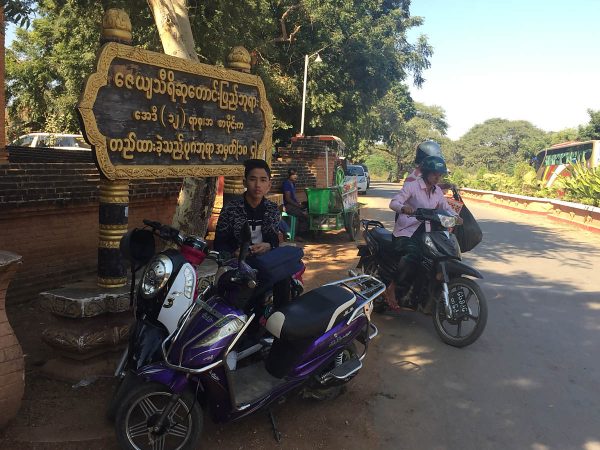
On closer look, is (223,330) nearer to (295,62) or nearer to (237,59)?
(237,59)

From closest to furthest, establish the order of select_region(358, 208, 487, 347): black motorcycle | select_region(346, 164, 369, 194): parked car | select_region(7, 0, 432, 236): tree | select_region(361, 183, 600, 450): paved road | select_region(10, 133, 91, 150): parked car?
1. select_region(361, 183, 600, 450): paved road
2. select_region(358, 208, 487, 347): black motorcycle
3. select_region(7, 0, 432, 236): tree
4. select_region(10, 133, 91, 150): parked car
5. select_region(346, 164, 369, 194): parked car

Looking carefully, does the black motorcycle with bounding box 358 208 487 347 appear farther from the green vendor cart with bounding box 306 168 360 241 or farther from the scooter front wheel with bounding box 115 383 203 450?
the green vendor cart with bounding box 306 168 360 241

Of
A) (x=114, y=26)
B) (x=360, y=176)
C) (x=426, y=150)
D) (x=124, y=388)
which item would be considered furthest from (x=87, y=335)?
(x=360, y=176)

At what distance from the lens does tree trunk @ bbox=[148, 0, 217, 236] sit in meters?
5.45

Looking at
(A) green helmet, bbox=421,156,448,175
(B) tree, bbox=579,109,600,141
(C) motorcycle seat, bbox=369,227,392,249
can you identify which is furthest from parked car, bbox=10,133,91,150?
(B) tree, bbox=579,109,600,141

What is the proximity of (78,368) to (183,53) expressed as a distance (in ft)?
11.8

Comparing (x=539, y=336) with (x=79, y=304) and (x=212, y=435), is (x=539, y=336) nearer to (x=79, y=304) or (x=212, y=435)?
(x=212, y=435)

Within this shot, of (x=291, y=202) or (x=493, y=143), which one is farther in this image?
(x=493, y=143)

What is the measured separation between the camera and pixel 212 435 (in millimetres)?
2988

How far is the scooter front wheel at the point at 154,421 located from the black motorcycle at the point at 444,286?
2708 millimetres

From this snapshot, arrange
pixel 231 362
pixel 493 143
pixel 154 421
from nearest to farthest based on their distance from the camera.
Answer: pixel 154 421 < pixel 231 362 < pixel 493 143

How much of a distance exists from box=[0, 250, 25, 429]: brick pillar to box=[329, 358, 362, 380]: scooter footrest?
190 cm

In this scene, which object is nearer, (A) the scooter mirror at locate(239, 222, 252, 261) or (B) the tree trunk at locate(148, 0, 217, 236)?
(A) the scooter mirror at locate(239, 222, 252, 261)

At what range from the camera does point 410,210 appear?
4.81 metres
